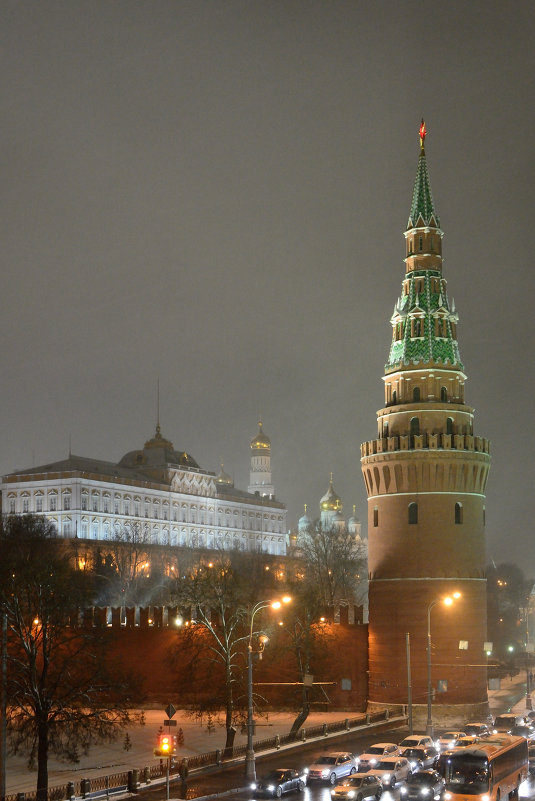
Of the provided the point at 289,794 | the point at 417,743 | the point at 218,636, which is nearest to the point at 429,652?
the point at 417,743

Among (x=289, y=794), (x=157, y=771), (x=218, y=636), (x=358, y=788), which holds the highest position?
(x=218, y=636)

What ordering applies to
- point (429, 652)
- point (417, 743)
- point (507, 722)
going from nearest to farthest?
point (417, 743)
point (507, 722)
point (429, 652)

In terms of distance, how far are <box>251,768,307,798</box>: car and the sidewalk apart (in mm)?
11838

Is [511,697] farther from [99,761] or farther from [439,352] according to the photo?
[99,761]

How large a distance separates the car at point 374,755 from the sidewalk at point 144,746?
486 inches

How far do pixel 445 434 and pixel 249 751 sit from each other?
3181 cm

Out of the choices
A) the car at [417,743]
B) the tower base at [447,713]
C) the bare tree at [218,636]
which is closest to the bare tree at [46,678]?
the bare tree at [218,636]

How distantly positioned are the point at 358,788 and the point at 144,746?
76.3 feet

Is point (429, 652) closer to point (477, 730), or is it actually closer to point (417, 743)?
point (477, 730)

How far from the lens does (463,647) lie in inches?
Result: 2928

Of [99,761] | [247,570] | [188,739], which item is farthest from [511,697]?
[247,570]

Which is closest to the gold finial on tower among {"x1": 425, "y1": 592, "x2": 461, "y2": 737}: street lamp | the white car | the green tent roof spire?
the green tent roof spire

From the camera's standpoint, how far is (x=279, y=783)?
4656cm

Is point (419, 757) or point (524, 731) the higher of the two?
point (524, 731)
